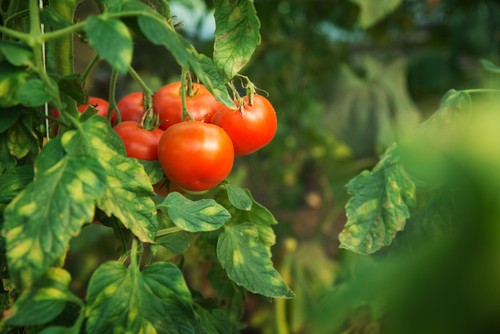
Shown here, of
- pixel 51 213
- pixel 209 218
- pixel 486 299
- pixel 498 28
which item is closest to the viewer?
pixel 486 299

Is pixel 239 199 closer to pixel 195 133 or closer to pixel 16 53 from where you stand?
pixel 195 133

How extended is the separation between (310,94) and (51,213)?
1.84 m

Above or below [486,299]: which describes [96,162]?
below

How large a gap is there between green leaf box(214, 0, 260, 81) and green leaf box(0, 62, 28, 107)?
0.57 feet

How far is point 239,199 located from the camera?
59cm

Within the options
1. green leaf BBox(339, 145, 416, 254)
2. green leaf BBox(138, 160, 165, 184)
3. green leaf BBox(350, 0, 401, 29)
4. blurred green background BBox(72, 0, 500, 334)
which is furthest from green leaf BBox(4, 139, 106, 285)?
green leaf BBox(350, 0, 401, 29)

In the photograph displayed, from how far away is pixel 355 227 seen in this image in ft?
1.94

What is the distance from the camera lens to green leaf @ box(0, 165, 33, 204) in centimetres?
49

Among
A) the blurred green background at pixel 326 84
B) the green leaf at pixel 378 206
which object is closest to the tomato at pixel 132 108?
the green leaf at pixel 378 206

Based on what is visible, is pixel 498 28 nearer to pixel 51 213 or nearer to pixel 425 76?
pixel 425 76

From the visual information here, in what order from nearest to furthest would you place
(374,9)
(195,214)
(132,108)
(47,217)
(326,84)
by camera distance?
1. (47,217)
2. (195,214)
3. (132,108)
4. (374,9)
5. (326,84)

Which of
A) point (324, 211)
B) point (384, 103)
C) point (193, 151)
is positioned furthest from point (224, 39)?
point (324, 211)

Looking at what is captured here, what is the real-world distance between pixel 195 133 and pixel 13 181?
16 centimetres

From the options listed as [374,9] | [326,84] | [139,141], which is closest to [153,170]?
[139,141]
